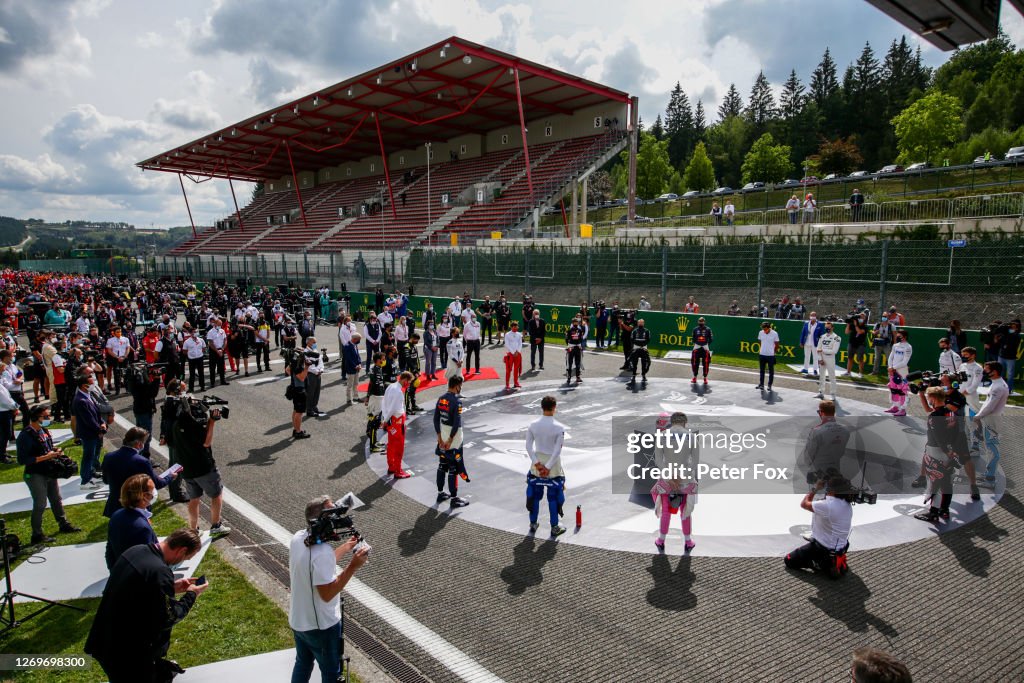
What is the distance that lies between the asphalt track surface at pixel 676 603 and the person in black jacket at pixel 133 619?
2.24 metres

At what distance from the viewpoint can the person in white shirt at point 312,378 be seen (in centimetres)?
1272

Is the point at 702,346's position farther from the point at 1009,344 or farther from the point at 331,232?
the point at 331,232

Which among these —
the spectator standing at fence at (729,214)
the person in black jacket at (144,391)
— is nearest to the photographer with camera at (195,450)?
the person in black jacket at (144,391)

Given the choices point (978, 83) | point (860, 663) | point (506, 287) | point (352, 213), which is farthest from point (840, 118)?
point (860, 663)

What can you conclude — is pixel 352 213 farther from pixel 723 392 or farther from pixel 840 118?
pixel 840 118

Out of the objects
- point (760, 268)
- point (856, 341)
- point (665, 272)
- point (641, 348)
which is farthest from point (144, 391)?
point (760, 268)

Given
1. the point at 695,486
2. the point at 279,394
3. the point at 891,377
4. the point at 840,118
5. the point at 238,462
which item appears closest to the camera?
the point at 695,486

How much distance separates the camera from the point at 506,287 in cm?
2994

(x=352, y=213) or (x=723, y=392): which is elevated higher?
(x=352, y=213)

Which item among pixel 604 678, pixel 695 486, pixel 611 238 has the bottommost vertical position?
pixel 604 678

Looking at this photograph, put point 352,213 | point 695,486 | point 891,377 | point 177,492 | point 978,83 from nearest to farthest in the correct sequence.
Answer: point 695,486 → point 177,492 → point 891,377 → point 352,213 → point 978,83

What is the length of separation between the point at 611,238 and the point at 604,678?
2443 centimetres

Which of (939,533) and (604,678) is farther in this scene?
(939,533)

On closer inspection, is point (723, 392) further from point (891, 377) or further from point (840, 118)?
point (840, 118)
